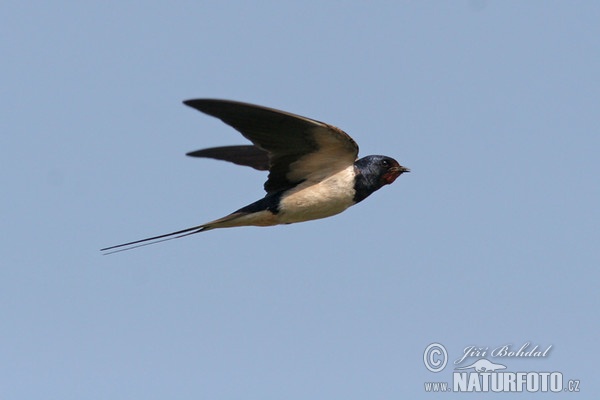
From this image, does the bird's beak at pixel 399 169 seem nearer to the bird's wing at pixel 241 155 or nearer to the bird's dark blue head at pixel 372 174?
the bird's dark blue head at pixel 372 174

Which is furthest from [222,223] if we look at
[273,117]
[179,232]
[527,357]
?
[527,357]

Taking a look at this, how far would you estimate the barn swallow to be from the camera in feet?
28.3

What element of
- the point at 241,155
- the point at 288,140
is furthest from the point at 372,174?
the point at 241,155

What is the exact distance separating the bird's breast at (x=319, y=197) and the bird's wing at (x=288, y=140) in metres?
0.06

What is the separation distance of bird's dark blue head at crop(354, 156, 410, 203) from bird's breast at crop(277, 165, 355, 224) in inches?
2.2

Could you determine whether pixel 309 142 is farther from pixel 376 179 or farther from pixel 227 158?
pixel 227 158

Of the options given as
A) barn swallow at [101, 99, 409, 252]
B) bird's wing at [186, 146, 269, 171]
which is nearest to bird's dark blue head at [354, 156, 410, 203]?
barn swallow at [101, 99, 409, 252]

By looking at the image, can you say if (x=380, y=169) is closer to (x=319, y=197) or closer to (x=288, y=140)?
(x=319, y=197)

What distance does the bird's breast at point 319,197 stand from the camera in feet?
29.6

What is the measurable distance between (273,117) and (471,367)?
10.2 feet

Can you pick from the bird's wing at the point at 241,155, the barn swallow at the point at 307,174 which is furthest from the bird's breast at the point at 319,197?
the bird's wing at the point at 241,155

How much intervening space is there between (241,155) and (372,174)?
1410 millimetres

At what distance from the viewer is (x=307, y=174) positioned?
359 inches

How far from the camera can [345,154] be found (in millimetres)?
8938
